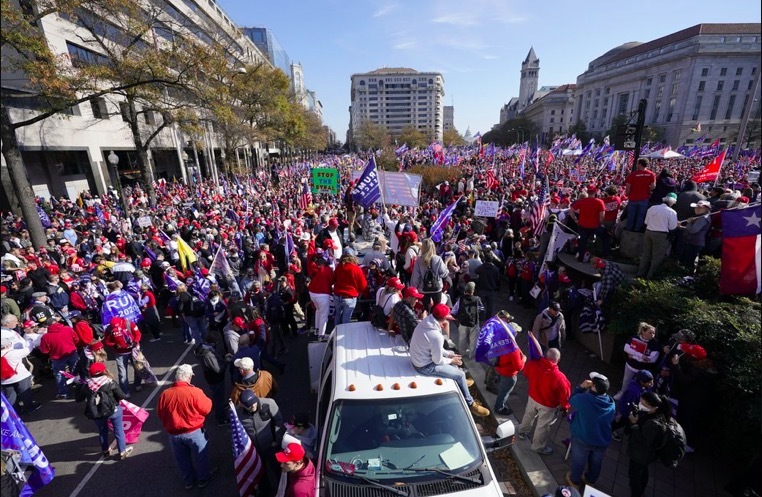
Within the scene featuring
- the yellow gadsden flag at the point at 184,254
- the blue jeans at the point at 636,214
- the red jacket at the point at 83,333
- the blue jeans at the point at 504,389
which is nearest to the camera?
the blue jeans at the point at 504,389

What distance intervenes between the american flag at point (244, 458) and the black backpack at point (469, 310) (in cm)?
414

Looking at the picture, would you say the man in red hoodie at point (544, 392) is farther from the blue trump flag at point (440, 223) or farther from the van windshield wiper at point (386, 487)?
the blue trump flag at point (440, 223)

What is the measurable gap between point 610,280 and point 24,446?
29.2ft

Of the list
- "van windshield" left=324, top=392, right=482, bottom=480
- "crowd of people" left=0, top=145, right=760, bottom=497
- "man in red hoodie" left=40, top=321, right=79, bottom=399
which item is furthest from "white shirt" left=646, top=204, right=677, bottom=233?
"man in red hoodie" left=40, top=321, right=79, bottom=399

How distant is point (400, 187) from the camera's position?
41.1 feet

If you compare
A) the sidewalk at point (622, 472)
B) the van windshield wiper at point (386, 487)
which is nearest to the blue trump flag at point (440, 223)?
the sidewalk at point (622, 472)

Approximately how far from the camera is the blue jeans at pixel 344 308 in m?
7.36

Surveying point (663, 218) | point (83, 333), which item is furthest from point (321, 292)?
point (663, 218)

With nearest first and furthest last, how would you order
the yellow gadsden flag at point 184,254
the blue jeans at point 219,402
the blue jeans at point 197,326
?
the blue jeans at point 219,402
the blue jeans at point 197,326
the yellow gadsden flag at point 184,254

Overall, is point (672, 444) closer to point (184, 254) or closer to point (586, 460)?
point (586, 460)

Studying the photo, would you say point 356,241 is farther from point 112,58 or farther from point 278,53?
point 278,53

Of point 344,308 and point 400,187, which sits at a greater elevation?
point 400,187

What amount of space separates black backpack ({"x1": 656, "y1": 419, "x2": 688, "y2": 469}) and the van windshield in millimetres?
2051

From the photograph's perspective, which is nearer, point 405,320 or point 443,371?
point 443,371
